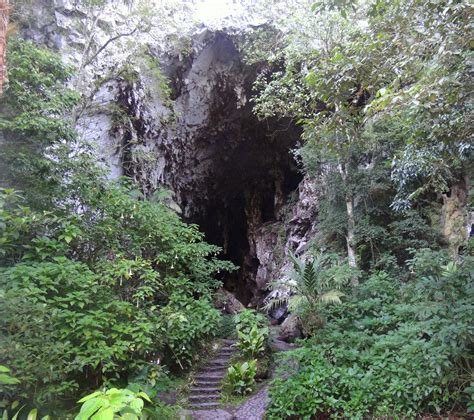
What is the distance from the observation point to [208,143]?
13031 millimetres

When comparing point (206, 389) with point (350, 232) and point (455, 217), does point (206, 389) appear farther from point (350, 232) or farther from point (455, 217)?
point (455, 217)

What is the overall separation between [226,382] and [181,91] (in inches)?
318

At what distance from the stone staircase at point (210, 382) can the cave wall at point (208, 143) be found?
371 cm

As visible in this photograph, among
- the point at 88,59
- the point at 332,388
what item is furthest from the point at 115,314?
the point at 88,59

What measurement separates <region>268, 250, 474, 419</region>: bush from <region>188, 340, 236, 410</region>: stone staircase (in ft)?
4.32

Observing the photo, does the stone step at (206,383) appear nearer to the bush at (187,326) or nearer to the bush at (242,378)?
the bush at (242,378)

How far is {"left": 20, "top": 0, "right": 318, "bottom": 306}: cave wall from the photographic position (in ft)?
28.9

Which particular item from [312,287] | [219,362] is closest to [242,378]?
[219,362]

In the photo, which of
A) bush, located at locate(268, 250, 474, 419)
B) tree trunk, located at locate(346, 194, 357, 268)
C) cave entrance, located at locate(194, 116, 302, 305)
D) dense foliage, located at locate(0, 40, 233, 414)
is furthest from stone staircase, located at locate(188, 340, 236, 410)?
cave entrance, located at locate(194, 116, 302, 305)

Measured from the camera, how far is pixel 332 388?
483 cm

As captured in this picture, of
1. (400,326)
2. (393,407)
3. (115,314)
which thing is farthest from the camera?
(400,326)

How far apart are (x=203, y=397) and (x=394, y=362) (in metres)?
2.93

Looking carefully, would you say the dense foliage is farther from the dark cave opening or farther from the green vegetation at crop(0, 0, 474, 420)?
the dark cave opening

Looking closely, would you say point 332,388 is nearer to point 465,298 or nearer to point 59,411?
point 465,298
